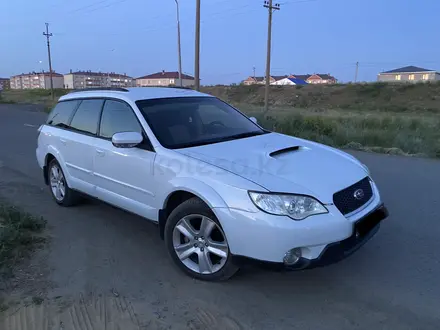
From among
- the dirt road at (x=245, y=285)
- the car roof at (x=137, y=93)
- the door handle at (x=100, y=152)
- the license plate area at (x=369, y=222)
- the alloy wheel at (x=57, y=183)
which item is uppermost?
A: the car roof at (x=137, y=93)

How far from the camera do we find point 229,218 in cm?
304

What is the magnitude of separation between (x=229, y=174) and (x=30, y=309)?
1827mm

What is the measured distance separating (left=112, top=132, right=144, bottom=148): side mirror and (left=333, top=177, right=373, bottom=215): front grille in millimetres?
1884

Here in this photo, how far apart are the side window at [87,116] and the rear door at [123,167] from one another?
0.50 feet

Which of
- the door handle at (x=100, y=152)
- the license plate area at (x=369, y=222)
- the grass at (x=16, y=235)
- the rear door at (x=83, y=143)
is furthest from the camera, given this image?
the rear door at (x=83, y=143)

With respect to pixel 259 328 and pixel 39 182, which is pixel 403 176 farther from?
pixel 39 182

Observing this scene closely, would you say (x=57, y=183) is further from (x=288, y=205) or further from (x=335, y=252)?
(x=335, y=252)

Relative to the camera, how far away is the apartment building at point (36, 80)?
123000 mm

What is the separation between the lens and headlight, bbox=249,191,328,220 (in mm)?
2926

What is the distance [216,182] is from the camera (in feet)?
10.4

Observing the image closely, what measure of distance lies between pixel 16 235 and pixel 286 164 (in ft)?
9.38

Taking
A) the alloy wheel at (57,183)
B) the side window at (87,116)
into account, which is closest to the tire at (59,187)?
the alloy wheel at (57,183)

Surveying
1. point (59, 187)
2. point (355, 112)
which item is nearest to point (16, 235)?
point (59, 187)

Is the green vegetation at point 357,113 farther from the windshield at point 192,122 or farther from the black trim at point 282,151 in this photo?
the black trim at point 282,151
